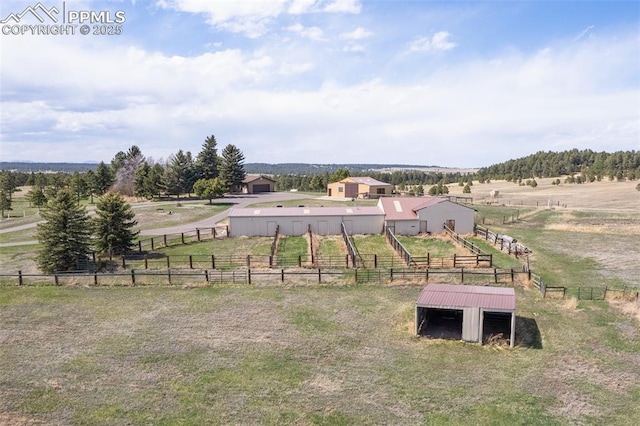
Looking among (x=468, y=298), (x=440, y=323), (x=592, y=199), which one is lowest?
(x=440, y=323)

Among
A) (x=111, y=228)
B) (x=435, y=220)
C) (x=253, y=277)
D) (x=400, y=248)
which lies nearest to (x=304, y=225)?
(x=400, y=248)

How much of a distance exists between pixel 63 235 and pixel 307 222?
20.1 m

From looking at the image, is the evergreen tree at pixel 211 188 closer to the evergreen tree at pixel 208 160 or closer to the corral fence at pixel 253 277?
the evergreen tree at pixel 208 160

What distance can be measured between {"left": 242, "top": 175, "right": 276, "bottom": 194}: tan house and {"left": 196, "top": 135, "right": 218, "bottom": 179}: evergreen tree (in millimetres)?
6196

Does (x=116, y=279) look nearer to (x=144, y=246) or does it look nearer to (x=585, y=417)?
(x=144, y=246)

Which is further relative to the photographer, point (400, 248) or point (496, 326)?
point (400, 248)

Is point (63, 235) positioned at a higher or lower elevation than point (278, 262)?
higher

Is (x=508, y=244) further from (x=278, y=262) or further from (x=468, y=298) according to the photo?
(x=278, y=262)

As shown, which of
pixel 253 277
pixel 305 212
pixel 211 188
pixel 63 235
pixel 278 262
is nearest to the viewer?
pixel 253 277

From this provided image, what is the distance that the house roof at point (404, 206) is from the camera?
4088 centimetres

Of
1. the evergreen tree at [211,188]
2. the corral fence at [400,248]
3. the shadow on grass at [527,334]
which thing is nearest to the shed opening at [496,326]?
the shadow on grass at [527,334]

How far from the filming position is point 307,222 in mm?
41031

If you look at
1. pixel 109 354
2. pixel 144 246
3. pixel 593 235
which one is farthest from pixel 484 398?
pixel 593 235

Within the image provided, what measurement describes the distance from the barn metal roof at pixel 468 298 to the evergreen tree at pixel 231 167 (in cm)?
6486
